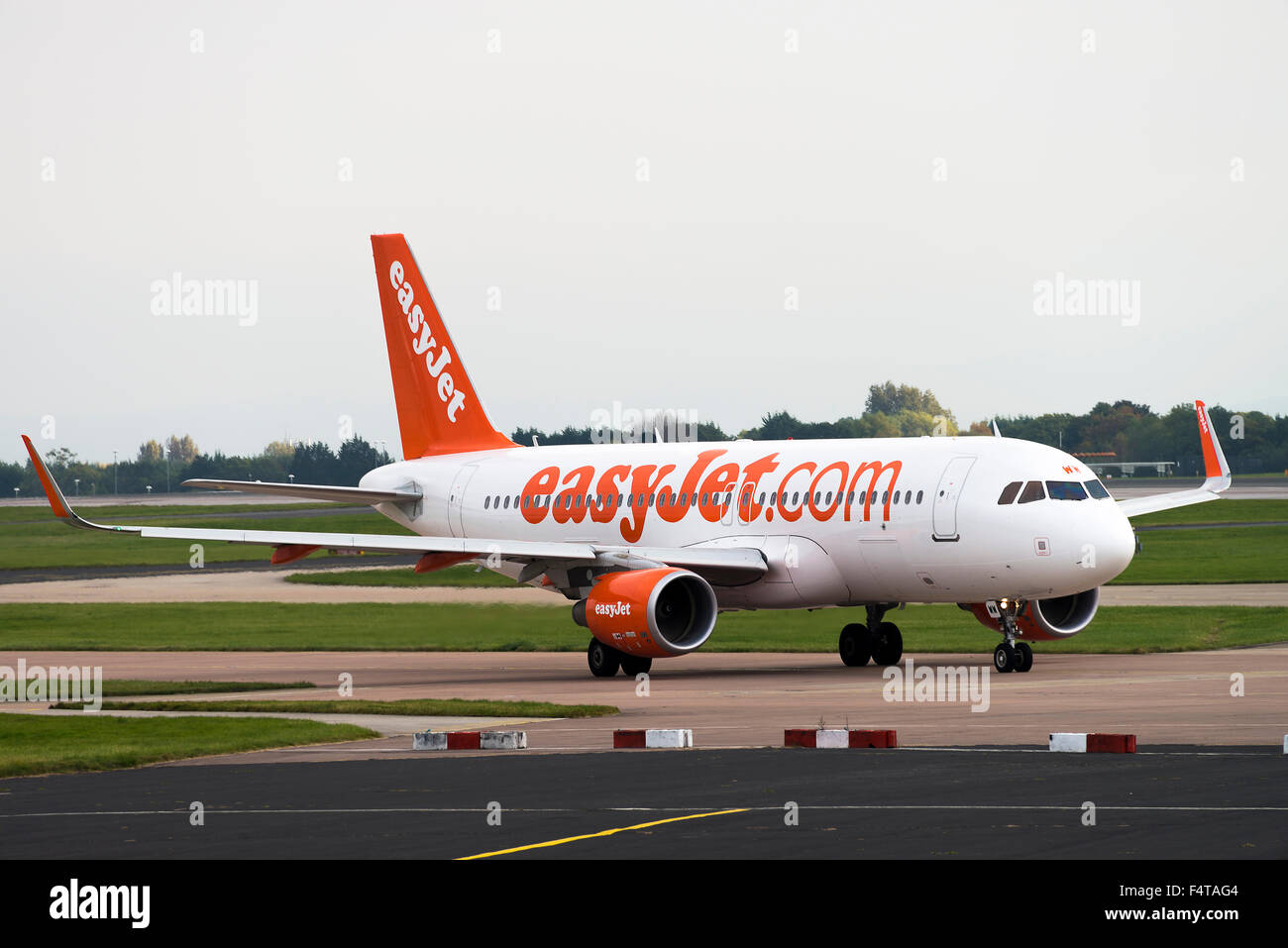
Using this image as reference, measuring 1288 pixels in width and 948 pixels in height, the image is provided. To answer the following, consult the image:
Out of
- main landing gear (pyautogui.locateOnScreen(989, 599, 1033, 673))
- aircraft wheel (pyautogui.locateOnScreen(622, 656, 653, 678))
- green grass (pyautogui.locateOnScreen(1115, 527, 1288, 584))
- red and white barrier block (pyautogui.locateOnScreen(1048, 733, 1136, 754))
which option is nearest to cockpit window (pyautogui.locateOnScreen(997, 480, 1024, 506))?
main landing gear (pyautogui.locateOnScreen(989, 599, 1033, 673))

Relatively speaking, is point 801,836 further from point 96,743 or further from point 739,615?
point 739,615

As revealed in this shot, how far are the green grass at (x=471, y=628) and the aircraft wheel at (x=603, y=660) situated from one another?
3729mm

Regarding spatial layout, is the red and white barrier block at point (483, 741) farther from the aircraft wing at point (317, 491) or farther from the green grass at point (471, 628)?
the green grass at point (471, 628)

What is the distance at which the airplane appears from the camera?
35531 mm

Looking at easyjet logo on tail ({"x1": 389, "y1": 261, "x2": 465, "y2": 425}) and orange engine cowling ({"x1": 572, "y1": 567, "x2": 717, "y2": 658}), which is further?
easyjet logo on tail ({"x1": 389, "y1": 261, "x2": 465, "y2": 425})

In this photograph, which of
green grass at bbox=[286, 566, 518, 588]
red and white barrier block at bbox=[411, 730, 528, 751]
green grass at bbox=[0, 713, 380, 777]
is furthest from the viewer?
green grass at bbox=[286, 566, 518, 588]

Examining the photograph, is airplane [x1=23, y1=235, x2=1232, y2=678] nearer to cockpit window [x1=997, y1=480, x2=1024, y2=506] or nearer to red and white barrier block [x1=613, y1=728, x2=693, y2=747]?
cockpit window [x1=997, y1=480, x2=1024, y2=506]

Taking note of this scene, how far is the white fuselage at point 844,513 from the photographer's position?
116ft

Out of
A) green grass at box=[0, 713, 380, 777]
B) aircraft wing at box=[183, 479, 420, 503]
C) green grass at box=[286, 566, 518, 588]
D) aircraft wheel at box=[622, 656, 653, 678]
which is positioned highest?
aircraft wing at box=[183, 479, 420, 503]

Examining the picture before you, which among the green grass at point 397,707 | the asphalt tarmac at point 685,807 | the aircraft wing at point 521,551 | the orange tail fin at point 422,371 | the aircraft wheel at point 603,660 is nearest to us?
the asphalt tarmac at point 685,807

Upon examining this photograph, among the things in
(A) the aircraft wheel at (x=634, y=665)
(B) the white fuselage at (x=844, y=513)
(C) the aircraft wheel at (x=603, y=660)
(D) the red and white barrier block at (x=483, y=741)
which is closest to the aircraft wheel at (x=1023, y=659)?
(B) the white fuselage at (x=844, y=513)

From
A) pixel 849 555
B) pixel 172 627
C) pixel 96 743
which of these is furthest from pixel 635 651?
pixel 172 627

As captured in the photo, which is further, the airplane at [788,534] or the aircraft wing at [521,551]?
the aircraft wing at [521,551]

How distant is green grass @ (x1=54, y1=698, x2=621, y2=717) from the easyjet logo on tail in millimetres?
17815
